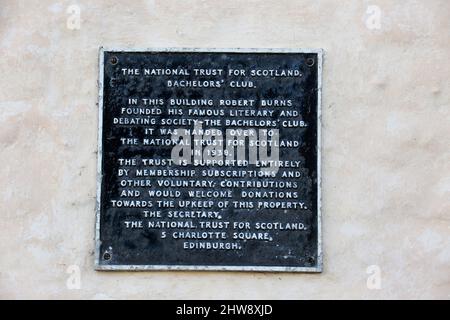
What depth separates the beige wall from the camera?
6727 mm

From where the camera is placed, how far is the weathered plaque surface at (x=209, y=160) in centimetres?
671

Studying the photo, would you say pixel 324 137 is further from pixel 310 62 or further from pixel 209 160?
A: pixel 209 160

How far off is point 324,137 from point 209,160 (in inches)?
31.4

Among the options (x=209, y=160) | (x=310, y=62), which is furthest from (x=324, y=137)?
(x=209, y=160)

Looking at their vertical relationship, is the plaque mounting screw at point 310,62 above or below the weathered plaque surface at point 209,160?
above

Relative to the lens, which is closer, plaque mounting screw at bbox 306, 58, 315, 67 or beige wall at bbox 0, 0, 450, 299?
beige wall at bbox 0, 0, 450, 299

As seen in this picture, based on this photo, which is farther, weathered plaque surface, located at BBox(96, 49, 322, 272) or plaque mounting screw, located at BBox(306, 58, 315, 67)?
plaque mounting screw, located at BBox(306, 58, 315, 67)

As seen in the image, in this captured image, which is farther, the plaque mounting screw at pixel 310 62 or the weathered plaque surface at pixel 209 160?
the plaque mounting screw at pixel 310 62

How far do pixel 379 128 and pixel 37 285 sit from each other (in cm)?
254

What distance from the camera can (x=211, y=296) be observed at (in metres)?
6.73

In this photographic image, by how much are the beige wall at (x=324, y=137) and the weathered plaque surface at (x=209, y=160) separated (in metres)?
0.10

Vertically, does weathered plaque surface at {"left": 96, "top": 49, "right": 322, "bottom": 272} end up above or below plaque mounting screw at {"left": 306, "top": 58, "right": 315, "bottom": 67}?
below

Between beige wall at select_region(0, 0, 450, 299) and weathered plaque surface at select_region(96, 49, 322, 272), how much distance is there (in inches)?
3.8

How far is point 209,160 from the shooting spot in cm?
678
